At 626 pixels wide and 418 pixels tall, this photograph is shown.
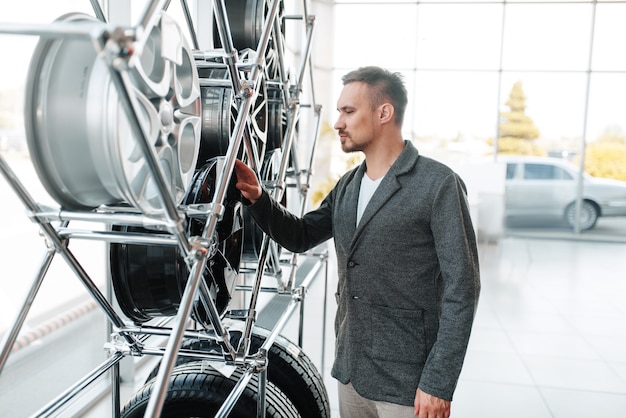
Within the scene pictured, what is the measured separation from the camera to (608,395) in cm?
394

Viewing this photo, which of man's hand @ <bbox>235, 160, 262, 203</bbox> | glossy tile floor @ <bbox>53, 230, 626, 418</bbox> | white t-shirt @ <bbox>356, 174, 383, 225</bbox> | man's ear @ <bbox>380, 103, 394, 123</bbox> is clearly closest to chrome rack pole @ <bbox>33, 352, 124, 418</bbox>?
man's hand @ <bbox>235, 160, 262, 203</bbox>

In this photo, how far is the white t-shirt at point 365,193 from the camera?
2.05 meters

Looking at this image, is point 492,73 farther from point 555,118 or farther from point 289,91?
point 289,91

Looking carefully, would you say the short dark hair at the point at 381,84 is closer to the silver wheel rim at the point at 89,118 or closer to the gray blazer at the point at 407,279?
the gray blazer at the point at 407,279

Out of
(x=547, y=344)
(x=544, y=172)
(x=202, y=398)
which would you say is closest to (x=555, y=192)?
(x=544, y=172)

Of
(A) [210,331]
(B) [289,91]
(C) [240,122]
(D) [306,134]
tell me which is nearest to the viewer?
(C) [240,122]

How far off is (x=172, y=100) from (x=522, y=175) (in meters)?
10.9

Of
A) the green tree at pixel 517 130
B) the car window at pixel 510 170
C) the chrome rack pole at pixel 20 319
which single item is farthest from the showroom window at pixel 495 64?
the chrome rack pole at pixel 20 319

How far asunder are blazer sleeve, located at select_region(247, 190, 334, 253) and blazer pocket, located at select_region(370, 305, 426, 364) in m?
0.41

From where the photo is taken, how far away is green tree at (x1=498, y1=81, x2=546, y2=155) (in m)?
11.1

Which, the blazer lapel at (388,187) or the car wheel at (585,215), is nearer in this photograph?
the blazer lapel at (388,187)

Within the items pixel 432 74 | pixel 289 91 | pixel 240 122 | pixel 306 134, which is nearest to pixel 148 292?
pixel 240 122

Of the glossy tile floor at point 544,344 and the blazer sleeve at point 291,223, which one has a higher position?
the blazer sleeve at point 291,223

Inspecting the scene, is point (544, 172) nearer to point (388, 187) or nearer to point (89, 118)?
point (388, 187)
